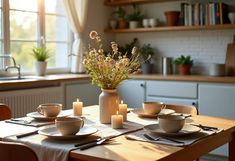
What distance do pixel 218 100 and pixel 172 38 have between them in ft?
4.26

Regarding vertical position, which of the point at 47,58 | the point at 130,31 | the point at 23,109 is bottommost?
the point at 23,109

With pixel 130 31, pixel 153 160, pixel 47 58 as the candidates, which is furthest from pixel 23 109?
pixel 153 160

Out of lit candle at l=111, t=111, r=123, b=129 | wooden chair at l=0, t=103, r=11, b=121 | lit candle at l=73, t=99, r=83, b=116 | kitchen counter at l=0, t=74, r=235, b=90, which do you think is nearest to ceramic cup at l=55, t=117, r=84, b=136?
lit candle at l=111, t=111, r=123, b=129

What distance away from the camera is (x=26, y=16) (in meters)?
4.45

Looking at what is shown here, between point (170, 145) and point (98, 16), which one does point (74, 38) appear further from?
point (170, 145)

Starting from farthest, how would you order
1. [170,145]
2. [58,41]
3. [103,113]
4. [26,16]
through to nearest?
[58,41], [26,16], [103,113], [170,145]

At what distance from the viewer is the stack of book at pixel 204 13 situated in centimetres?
435

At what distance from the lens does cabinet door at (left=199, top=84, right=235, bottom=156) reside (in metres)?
3.88

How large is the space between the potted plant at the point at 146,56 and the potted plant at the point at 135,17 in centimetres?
32

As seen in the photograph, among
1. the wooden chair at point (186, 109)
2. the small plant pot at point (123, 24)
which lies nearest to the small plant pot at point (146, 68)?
the small plant pot at point (123, 24)

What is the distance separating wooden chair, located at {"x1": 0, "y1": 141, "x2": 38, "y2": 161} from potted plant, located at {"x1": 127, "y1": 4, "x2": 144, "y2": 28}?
383 cm

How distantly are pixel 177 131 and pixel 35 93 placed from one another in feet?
7.86

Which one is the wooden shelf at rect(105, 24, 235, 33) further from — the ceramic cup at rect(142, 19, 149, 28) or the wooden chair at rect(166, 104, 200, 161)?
the wooden chair at rect(166, 104, 200, 161)

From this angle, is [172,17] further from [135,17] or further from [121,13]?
[121,13]
